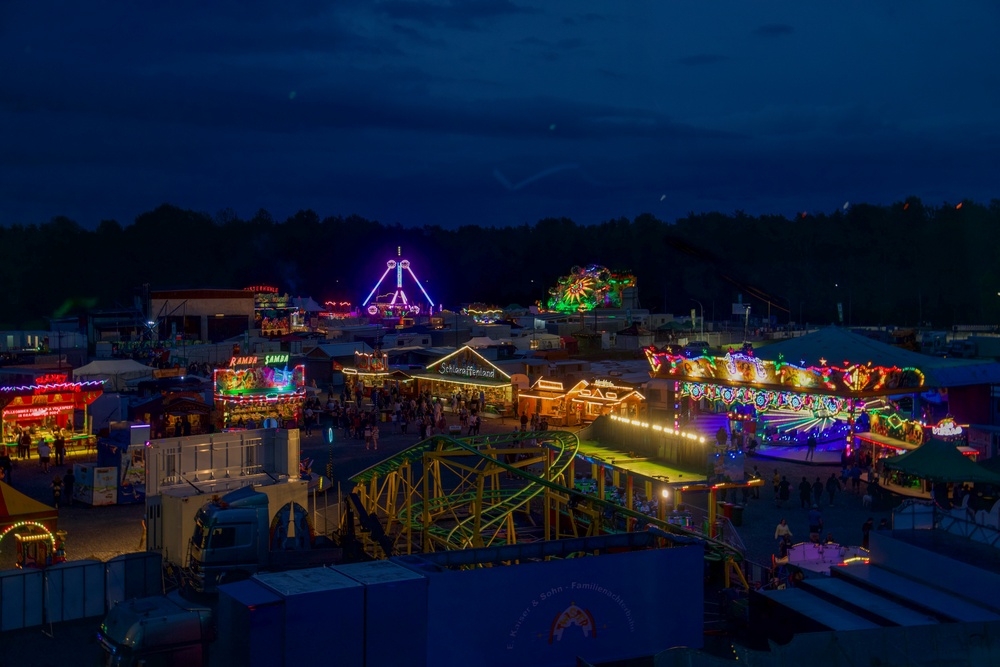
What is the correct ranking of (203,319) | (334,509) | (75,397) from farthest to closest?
(203,319)
(75,397)
(334,509)

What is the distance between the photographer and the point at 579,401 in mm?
27438

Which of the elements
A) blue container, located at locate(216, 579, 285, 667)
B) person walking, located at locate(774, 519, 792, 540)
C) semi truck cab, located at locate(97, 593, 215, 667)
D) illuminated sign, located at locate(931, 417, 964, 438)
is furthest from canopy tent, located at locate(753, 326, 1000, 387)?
blue container, located at locate(216, 579, 285, 667)

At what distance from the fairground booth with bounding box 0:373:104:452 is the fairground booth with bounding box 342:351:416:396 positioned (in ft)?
31.1

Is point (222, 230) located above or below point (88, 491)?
above

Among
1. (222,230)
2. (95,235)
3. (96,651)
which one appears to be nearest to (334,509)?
(96,651)

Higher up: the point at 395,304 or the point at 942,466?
the point at 395,304

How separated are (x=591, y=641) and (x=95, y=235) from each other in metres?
102

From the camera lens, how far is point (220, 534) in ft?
39.3

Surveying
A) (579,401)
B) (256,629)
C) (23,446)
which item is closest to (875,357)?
(579,401)

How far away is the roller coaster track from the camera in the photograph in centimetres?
1173

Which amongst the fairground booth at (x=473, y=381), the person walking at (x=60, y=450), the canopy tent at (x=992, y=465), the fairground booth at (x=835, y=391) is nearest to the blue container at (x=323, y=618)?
the canopy tent at (x=992, y=465)

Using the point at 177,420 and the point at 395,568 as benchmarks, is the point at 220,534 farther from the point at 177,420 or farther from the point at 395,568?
the point at 177,420

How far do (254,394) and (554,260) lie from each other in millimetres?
77909

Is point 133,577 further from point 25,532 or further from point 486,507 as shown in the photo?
point 486,507
